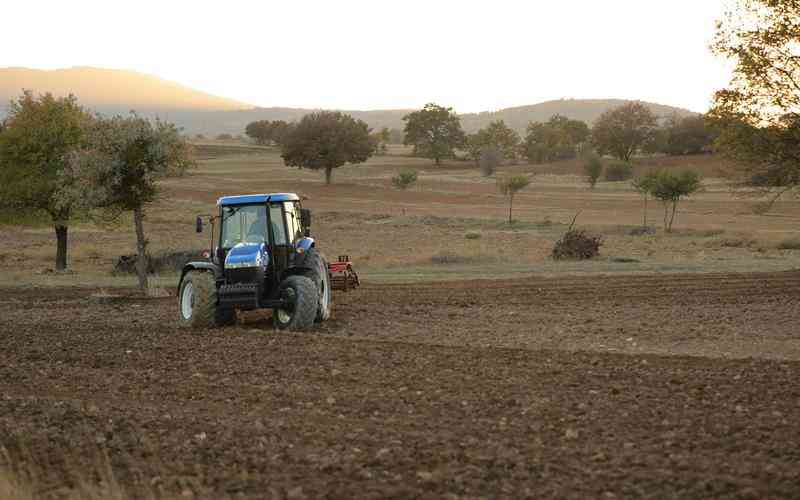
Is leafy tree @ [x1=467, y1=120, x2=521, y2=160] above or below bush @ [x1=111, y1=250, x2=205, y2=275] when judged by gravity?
above

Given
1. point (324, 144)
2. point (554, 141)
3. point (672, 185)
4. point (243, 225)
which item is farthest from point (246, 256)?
point (554, 141)

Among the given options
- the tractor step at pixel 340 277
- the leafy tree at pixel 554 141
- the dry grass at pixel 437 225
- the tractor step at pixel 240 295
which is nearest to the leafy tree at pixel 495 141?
the leafy tree at pixel 554 141

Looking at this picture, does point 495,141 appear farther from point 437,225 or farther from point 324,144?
point 437,225

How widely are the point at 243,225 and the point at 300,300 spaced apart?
171cm

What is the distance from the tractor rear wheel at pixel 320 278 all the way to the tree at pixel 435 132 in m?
95.6

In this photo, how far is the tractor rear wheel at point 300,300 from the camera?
15258mm

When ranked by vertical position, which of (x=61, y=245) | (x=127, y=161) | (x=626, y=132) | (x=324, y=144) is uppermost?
(x=626, y=132)

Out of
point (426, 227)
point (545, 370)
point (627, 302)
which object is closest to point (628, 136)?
point (426, 227)

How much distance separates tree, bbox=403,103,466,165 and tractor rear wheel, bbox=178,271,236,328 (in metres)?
96.3

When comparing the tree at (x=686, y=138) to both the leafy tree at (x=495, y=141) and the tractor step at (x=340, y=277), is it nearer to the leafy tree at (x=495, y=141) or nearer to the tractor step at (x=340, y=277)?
the leafy tree at (x=495, y=141)

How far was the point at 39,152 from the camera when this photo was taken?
31.0m

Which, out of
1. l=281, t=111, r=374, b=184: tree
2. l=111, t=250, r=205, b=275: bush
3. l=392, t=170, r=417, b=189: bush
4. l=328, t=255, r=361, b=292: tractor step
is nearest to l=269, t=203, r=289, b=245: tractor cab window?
l=328, t=255, r=361, b=292: tractor step

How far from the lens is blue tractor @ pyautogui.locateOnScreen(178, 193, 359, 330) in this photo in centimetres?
1509

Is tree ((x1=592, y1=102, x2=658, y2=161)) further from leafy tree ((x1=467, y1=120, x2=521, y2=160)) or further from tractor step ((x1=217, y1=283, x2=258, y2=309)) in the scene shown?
tractor step ((x1=217, y1=283, x2=258, y2=309))
